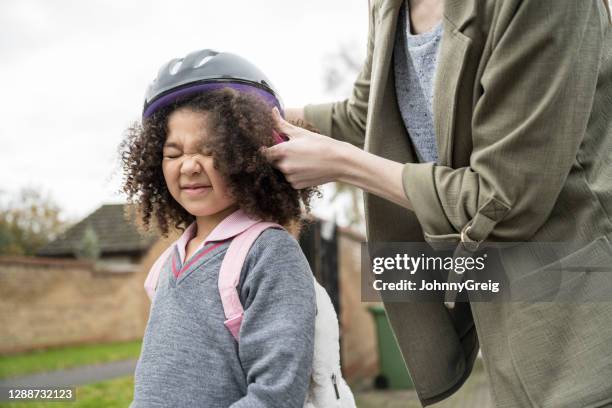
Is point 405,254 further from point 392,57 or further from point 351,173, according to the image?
point 392,57

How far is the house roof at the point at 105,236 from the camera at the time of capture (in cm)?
2569

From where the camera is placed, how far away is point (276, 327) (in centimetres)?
154

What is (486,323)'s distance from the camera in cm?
168

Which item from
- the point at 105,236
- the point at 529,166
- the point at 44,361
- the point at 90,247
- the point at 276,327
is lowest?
the point at 105,236

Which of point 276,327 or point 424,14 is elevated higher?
point 424,14

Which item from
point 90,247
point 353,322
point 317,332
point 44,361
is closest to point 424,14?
point 317,332

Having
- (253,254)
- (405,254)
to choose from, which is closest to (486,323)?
(405,254)

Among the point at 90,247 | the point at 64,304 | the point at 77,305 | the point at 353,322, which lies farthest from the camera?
→ the point at 90,247

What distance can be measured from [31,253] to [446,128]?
2913cm

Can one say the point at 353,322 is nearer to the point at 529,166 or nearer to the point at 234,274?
the point at 234,274

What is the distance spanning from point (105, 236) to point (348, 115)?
25.5m

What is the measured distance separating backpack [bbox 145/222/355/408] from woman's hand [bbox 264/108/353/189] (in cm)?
17

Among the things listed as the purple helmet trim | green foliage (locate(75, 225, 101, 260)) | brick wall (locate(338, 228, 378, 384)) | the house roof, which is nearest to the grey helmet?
the purple helmet trim

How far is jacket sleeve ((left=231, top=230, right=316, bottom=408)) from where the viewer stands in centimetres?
151
